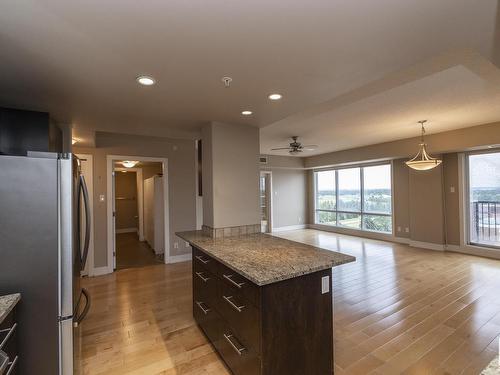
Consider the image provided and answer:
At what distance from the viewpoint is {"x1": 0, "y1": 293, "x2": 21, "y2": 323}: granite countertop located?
115cm

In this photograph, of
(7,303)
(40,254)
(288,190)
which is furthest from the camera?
(288,190)

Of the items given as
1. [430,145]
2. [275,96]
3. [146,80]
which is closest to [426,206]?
[430,145]

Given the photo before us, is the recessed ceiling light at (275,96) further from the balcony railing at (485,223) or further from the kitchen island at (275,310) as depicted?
the balcony railing at (485,223)

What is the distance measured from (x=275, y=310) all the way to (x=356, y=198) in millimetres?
6781

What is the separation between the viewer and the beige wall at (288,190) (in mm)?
8211

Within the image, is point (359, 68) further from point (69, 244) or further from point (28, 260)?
point (28, 260)

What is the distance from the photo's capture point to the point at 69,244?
148cm

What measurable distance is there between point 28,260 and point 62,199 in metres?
0.37

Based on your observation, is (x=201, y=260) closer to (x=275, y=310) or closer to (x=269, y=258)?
(x=269, y=258)

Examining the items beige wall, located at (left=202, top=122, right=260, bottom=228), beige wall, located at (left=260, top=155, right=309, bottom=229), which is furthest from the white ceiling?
beige wall, located at (left=260, top=155, right=309, bottom=229)

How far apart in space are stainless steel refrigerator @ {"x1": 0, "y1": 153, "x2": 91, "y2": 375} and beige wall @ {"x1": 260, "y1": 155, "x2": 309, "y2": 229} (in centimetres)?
663

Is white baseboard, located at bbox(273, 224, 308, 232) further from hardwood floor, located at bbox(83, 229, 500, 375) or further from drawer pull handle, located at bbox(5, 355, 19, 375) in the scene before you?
drawer pull handle, located at bbox(5, 355, 19, 375)

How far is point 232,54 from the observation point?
165cm

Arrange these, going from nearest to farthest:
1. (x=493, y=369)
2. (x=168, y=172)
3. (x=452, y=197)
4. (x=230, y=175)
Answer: (x=493, y=369), (x=230, y=175), (x=168, y=172), (x=452, y=197)
